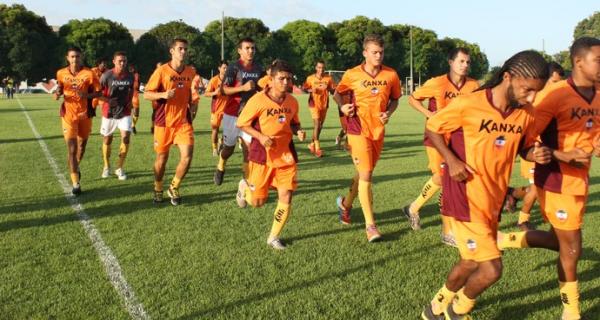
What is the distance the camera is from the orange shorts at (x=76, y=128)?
8672 millimetres

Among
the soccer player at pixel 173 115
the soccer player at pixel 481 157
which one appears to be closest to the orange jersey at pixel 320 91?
the soccer player at pixel 173 115

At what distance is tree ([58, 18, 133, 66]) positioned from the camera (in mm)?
69000

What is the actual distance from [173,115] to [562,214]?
5274mm

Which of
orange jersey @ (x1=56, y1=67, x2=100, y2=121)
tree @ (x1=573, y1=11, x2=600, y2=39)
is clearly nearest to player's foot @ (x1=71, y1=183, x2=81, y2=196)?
orange jersey @ (x1=56, y1=67, x2=100, y2=121)

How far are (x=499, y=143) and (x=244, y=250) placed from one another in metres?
2.95

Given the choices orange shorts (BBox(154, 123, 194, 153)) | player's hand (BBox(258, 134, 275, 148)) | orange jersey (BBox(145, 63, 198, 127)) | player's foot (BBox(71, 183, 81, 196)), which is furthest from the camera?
player's foot (BBox(71, 183, 81, 196))

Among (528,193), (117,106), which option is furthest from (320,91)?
(528,193)

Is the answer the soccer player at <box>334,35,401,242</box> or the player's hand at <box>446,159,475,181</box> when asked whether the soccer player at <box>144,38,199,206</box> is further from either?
the player's hand at <box>446,159,475,181</box>

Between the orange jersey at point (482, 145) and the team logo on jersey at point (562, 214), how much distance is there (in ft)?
1.79

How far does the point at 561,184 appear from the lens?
12.6 ft

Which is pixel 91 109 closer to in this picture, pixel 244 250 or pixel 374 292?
pixel 244 250

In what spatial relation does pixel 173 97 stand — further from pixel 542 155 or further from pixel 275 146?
pixel 542 155

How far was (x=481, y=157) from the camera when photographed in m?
3.49

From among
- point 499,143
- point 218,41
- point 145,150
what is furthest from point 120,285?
point 218,41
